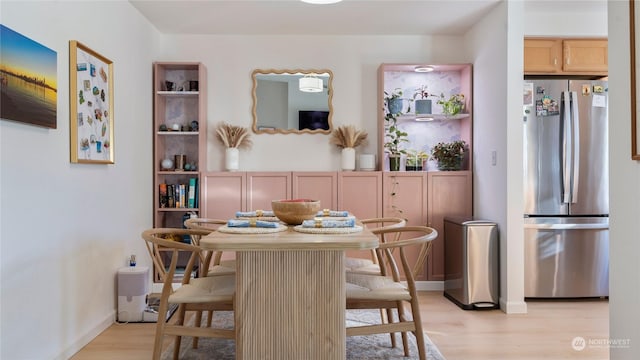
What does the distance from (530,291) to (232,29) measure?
3486mm

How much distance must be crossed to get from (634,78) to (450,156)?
2.35 m

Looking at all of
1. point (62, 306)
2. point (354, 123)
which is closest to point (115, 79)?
point (62, 306)

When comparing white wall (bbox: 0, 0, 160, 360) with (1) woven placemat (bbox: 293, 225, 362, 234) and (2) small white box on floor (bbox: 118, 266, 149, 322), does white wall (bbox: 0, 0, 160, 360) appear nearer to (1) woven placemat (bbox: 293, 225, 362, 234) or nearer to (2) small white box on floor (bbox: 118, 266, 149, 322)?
(2) small white box on floor (bbox: 118, 266, 149, 322)

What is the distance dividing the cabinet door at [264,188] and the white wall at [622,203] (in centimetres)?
270

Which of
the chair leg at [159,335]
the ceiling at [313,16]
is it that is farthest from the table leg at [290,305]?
the ceiling at [313,16]

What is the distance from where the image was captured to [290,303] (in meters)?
2.05

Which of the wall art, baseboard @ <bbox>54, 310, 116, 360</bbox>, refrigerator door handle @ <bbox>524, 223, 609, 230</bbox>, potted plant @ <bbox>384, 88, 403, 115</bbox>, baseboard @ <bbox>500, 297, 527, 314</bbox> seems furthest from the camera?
potted plant @ <bbox>384, 88, 403, 115</bbox>

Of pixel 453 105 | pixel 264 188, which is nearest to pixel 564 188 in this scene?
pixel 453 105

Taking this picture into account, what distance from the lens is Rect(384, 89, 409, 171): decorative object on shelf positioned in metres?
4.51

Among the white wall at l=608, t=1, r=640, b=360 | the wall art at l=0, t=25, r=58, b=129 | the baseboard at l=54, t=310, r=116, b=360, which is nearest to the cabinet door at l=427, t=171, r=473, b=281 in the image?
the white wall at l=608, t=1, r=640, b=360

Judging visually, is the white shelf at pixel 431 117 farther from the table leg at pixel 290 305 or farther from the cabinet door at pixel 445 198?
the table leg at pixel 290 305

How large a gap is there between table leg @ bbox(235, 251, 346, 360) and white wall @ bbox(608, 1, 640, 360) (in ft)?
4.23

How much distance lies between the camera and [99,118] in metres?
3.16

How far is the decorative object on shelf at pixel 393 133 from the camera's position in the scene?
4.51 m
